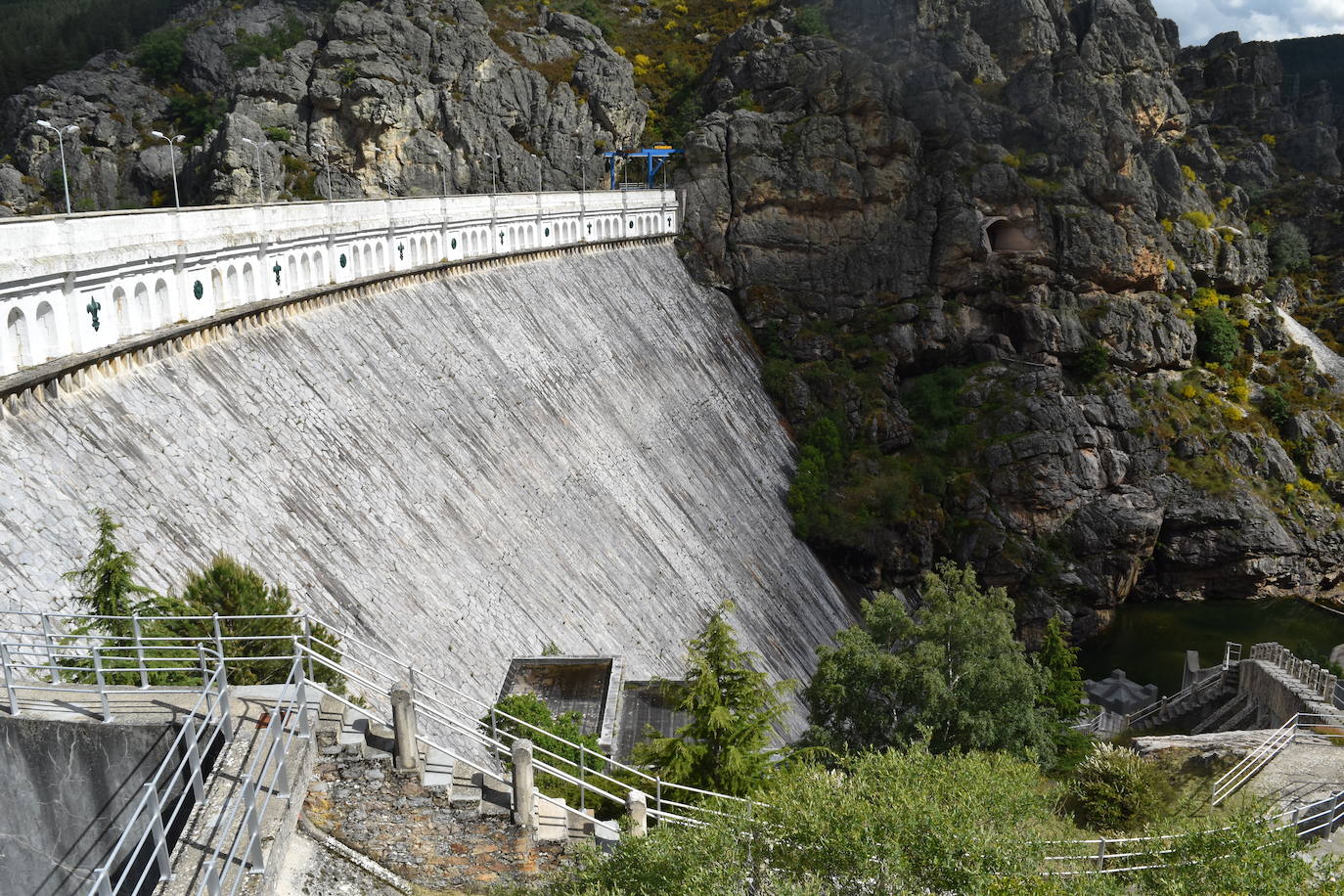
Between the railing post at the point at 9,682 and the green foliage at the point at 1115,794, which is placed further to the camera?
the green foliage at the point at 1115,794

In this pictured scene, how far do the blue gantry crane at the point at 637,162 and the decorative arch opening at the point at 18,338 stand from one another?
43.9 m

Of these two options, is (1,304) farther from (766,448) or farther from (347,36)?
(347,36)

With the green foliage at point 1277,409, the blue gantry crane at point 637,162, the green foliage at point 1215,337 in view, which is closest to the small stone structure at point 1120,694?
the green foliage at point 1277,409

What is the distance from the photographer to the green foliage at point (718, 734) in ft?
62.3

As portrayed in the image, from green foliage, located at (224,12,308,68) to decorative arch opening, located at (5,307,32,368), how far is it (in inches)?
2197

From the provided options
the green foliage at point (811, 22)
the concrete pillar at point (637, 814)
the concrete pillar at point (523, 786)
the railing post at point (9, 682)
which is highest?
the green foliage at point (811, 22)

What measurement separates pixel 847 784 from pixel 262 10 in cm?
7873

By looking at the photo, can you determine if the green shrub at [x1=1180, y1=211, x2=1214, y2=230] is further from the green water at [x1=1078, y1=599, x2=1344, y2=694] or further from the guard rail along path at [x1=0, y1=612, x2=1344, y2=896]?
the guard rail along path at [x1=0, y1=612, x2=1344, y2=896]

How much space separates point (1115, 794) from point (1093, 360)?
1496 inches

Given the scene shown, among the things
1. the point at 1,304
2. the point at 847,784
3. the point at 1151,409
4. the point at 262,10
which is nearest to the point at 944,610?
the point at 847,784

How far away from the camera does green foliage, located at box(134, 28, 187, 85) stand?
227 feet

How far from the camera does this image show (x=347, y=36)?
59438 mm

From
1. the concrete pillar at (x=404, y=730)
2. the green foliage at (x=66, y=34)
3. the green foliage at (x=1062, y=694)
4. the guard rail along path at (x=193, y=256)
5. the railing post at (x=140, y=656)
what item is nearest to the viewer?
the railing post at (x=140, y=656)

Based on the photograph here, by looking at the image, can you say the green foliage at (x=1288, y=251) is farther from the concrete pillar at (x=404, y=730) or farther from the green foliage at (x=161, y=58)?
the concrete pillar at (x=404, y=730)
